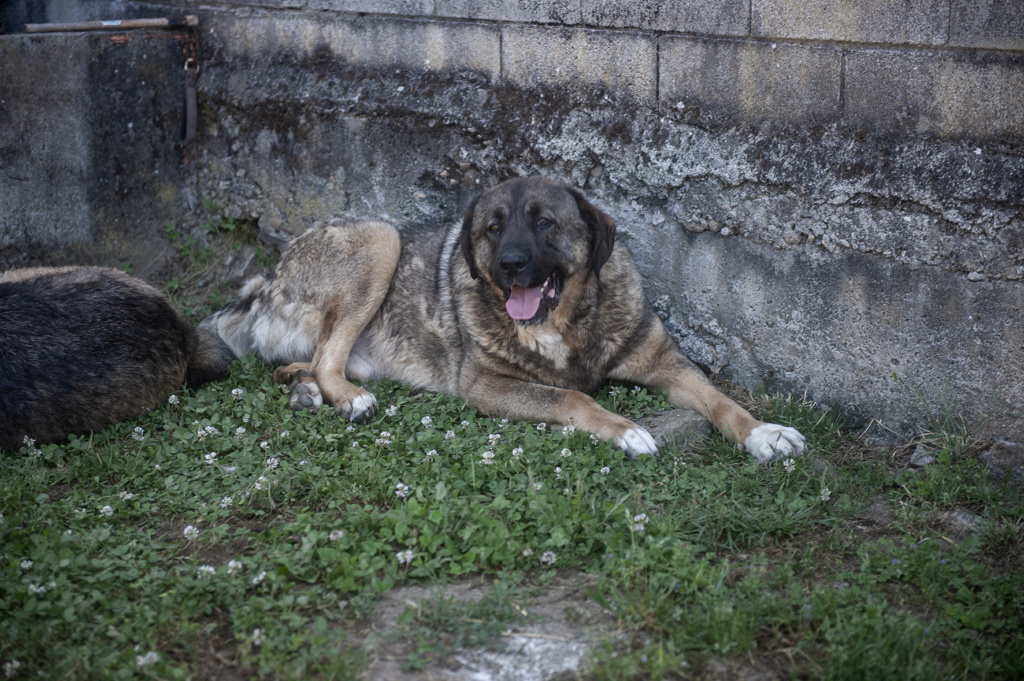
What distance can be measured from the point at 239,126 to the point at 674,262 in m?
3.24

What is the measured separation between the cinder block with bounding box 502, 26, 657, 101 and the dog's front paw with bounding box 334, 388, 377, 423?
202 centimetres

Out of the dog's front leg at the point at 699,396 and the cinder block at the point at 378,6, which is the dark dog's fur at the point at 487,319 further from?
the cinder block at the point at 378,6

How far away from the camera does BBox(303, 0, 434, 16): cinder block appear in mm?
5090

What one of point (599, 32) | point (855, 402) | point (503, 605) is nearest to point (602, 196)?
point (599, 32)

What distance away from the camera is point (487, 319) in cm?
448

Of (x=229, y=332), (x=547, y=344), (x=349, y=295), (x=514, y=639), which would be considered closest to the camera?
(x=514, y=639)

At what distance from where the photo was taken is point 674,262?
4.57 meters

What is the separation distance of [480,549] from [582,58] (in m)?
2.82

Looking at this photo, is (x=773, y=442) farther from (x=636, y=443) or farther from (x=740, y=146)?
(x=740, y=146)

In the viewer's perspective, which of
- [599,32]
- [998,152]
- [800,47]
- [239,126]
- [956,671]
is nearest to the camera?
[956,671]

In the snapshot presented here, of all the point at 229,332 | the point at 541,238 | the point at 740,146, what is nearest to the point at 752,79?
the point at 740,146

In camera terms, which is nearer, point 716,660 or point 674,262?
point 716,660

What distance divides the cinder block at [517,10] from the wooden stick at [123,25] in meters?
1.97

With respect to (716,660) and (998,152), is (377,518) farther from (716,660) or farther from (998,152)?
(998,152)
